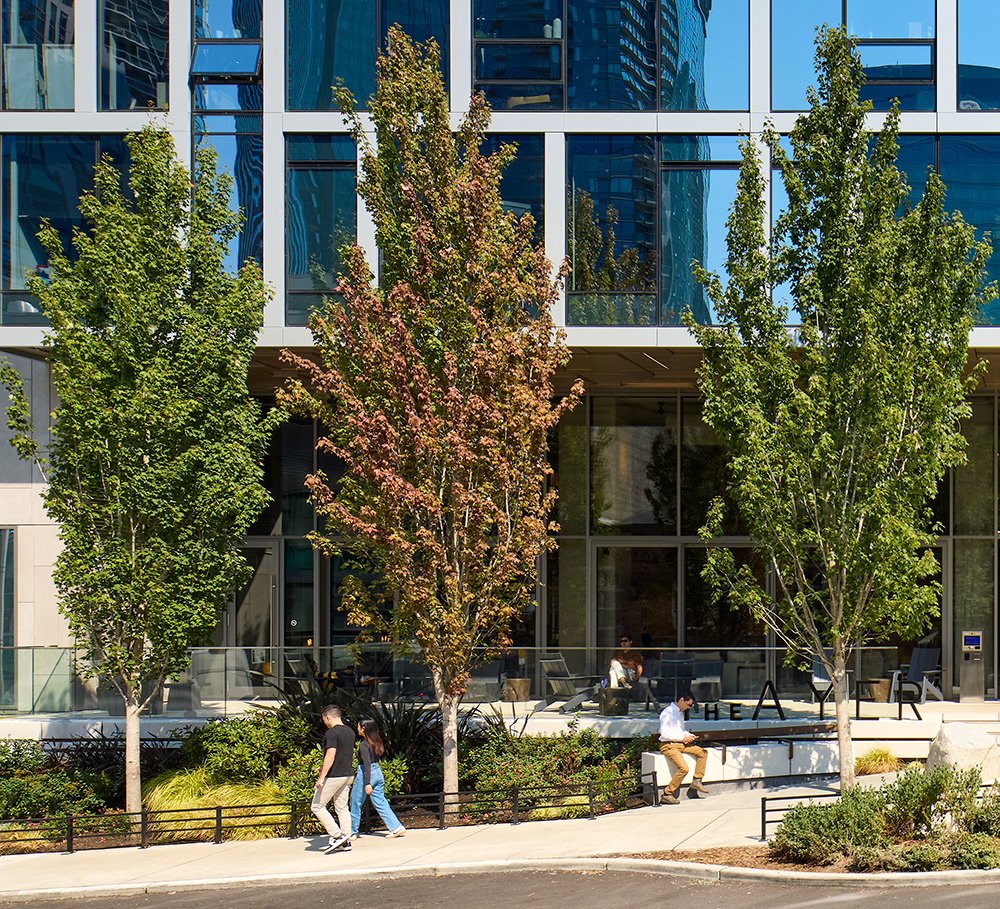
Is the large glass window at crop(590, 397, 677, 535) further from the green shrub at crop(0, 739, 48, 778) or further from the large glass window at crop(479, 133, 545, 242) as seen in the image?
the green shrub at crop(0, 739, 48, 778)

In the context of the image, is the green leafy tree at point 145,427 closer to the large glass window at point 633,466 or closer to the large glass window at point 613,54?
the large glass window at point 613,54

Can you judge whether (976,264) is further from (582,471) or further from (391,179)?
(582,471)

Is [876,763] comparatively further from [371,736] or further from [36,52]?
[36,52]

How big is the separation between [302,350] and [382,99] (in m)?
6.19

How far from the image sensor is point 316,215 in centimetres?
1958

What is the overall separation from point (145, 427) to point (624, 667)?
8.30 metres

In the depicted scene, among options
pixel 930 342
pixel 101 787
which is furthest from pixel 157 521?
pixel 930 342

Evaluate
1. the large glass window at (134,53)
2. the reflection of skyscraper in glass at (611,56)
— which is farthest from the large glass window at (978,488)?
the large glass window at (134,53)

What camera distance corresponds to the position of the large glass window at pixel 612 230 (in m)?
19.1

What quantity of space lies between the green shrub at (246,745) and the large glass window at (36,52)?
12.2 m

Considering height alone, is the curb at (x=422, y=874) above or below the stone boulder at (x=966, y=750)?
below

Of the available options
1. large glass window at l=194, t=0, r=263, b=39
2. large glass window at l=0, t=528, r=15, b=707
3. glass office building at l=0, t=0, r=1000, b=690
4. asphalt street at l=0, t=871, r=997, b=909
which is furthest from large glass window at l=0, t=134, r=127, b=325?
asphalt street at l=0, t=871, r=997, b=909

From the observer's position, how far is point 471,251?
14117mm

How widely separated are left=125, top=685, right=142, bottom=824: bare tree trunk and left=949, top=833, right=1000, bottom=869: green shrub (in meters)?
10.1
